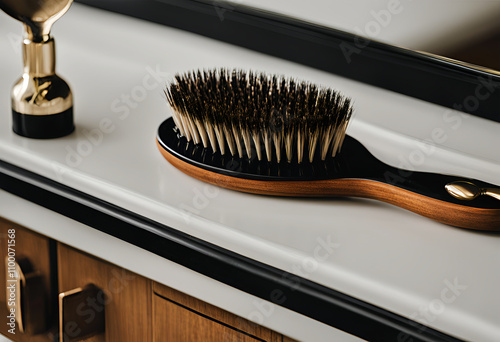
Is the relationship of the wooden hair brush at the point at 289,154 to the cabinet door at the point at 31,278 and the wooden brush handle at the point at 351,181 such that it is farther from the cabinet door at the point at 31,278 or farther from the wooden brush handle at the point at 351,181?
the cabinet door at the point at 31,278

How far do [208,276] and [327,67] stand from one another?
355 mm

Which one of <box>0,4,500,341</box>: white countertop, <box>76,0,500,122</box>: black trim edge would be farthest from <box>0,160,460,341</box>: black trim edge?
<box>76,0,500,122</box>: black trim edge

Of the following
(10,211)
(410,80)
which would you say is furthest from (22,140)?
(410,80)

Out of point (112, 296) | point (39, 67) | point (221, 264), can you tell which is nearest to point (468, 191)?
point (221, 264)

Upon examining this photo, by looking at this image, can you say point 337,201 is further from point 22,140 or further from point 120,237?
point 22,140

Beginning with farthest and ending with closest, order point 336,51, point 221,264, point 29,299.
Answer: point 336,51, point 29,299, point 221,264

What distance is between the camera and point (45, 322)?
2.14ft

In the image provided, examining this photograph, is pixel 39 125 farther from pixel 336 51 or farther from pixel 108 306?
pixel 336 51

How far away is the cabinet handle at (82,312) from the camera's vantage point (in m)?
0.61

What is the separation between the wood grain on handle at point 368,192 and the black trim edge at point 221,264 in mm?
82

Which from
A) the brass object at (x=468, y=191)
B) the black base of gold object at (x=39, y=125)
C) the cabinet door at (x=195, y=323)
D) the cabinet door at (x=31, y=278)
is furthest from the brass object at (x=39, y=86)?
the brass object at (x=468, y=191)

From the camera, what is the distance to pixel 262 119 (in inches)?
23.0

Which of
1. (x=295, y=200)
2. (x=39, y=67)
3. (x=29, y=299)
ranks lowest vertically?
(x=29, y=299)

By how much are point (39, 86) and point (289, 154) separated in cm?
27
